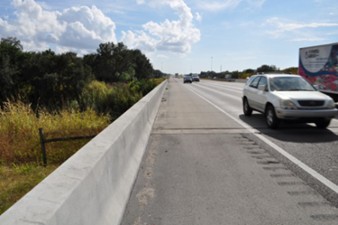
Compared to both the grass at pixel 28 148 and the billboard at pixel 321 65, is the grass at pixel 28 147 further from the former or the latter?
the billboard at pixel 321 65

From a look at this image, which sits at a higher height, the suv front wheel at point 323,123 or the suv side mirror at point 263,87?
the suv side mirror at point 263,87

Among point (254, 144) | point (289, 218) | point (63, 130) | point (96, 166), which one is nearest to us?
point (96, 166)

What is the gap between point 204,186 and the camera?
16.8 ft

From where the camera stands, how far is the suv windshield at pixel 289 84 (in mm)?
10930

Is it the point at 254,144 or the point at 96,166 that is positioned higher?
the point at 96,166

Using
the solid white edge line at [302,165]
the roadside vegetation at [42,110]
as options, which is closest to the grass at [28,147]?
the roadside vegetation at [42,110]

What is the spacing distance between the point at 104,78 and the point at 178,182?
325ft

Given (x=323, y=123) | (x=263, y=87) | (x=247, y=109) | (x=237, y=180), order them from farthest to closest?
(x=247, y=109) < (x=263, y=87) < (x=323, y=123) < (x=237, y=180)

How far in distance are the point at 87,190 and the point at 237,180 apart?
300 cm

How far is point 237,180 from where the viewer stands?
17.7ft

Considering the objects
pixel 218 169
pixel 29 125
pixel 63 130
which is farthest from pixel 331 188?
pixel 29 125

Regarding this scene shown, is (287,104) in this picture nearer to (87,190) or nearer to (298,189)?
(298,189)

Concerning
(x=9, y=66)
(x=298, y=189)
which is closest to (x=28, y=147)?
(x=298, y=189)

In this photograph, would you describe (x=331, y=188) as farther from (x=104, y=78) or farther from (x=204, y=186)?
(x=104, y=78)
